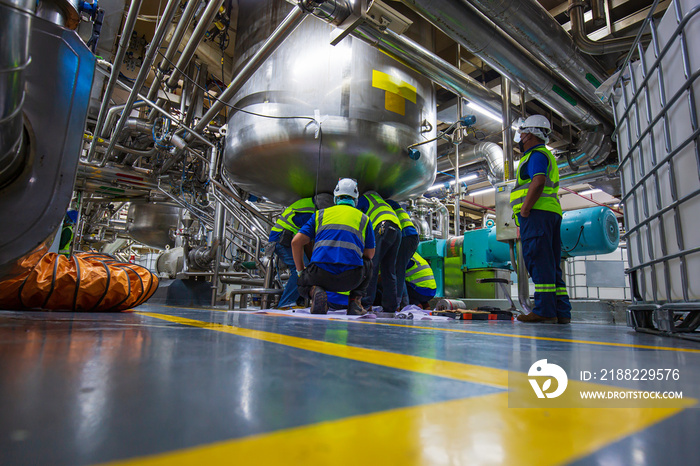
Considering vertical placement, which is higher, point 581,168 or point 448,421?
point 581,168

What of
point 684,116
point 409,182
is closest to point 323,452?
point 684,116

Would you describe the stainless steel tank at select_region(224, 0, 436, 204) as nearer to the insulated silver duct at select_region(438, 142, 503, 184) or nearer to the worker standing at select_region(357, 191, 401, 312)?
the worker standing at select_region(357, 191, 401, 312)

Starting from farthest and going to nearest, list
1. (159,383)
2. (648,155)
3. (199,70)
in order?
(199,70) < (648,155) < (159,383)

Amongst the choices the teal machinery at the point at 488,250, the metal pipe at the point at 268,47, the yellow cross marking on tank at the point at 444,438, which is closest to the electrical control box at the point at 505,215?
the teal machinery at the point at 488,250

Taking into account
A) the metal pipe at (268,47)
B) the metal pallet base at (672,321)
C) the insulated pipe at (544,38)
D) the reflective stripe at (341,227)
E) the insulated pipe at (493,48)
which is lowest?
the metal pallet base at (672,321)

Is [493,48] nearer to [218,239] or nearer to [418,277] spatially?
[418,277]

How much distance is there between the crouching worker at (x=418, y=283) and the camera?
14.1ft

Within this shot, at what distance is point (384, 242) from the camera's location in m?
3.64

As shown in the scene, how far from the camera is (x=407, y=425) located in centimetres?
33

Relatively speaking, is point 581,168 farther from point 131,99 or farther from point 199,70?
point 131,99

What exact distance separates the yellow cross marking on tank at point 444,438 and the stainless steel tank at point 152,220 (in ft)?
26.3

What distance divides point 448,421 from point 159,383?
326 millimetres

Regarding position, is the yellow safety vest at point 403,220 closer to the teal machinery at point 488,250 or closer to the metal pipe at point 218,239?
the teal machinery at point 488,250

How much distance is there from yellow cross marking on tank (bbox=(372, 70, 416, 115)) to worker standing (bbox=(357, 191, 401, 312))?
80 centimetres
